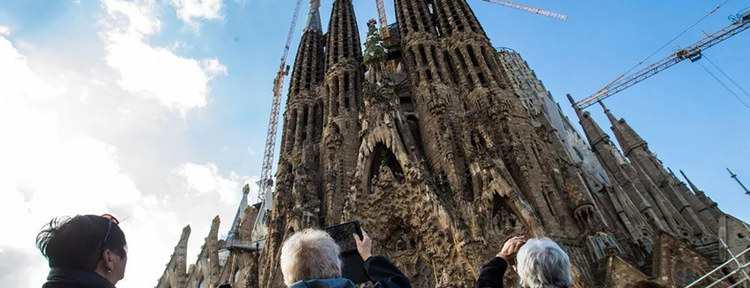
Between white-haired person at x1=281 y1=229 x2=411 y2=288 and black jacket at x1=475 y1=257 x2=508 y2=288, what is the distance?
45 centimetres

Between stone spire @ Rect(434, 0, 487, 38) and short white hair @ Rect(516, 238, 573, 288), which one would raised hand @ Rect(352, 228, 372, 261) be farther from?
stone spire @ Rect(434, 0, 487, 38)

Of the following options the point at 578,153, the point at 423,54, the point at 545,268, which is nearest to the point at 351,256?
the point at 545,268

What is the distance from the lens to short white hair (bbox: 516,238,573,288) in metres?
2.25

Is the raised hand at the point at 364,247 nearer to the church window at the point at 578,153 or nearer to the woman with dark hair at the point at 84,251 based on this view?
the woman with dark hair at the point at 84,251

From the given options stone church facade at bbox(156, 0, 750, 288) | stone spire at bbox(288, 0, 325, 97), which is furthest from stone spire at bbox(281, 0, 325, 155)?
stone church facade at bbox(156, 0, 750, 288)

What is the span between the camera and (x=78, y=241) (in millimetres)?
1866

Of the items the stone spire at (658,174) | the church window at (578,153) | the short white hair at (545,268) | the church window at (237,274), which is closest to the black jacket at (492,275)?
the short white hair at (545,268)

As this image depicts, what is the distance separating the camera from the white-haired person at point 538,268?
2.25 meters

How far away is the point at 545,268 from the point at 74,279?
203 centimetres

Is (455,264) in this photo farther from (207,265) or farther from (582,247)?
(207,265)

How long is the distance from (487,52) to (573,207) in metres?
9.90

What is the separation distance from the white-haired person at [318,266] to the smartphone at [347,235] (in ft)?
1.11

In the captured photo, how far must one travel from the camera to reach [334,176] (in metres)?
18.5

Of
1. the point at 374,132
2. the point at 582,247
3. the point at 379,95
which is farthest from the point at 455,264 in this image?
the point at 379,95
